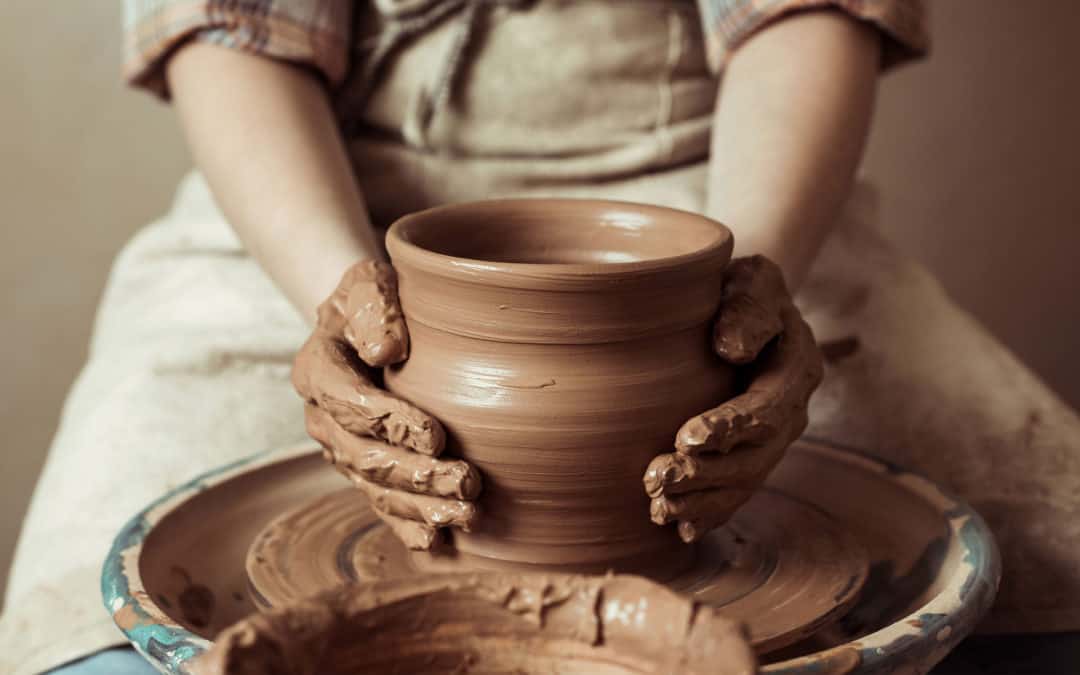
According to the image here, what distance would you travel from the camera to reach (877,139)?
8.27 ft

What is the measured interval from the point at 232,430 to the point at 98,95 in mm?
1229

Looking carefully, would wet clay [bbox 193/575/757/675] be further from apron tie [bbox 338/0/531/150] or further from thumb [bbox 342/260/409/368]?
apron tie [bbox 338/0/531/150]

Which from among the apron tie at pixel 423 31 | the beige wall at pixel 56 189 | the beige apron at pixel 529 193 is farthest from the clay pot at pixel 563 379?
the beige wall at pixel 56 189

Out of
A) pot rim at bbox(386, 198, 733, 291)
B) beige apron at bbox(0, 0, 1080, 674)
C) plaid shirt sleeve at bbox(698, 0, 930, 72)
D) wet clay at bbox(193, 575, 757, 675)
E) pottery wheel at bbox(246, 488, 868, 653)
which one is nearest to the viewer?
wet clay at bbox(193, 575, 757, 675)

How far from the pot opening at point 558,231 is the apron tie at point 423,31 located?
0.44 m

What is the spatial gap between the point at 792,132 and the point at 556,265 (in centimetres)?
53

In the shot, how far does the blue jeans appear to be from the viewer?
0.94 m

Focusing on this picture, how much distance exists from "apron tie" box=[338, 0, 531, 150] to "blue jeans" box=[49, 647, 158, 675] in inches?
26.5

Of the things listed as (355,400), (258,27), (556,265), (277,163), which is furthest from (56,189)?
(556,265)

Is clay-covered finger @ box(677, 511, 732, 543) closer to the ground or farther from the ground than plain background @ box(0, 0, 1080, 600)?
farther from the ground

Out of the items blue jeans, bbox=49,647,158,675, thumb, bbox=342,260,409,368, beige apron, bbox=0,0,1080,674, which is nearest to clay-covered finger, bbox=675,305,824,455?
thumb, bbox=342,260,409,368

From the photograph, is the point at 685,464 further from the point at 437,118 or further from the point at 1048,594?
the point at 437,118

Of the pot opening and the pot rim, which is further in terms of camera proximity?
the pot opening

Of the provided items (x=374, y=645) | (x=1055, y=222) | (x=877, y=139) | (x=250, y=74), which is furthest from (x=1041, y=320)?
(x=374, y=645)
